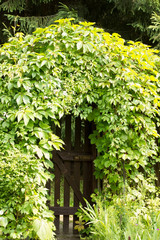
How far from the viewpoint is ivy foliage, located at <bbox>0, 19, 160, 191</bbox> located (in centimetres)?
339

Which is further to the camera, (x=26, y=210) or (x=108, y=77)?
(x=108, y=77)

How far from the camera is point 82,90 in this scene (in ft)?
12.2

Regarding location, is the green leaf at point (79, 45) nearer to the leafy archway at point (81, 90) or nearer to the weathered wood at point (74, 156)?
the leafy archway at point (81, 90)

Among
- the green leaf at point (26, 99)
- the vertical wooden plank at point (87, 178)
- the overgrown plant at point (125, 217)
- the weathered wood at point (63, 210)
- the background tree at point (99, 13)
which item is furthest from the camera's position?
the background tree at point (99, 13)

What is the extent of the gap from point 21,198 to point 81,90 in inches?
56.7

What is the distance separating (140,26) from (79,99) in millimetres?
4390

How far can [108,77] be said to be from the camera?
3881mm

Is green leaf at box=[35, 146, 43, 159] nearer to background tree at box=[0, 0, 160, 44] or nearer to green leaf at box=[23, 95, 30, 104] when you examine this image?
green leaf at box=[23, 95, 30, 104]

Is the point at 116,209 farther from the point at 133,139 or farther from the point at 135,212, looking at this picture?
the point at 133,139

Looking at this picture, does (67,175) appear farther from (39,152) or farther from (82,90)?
(82,90)

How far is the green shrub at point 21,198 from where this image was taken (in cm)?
304

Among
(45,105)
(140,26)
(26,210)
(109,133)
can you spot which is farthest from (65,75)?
(140,26)

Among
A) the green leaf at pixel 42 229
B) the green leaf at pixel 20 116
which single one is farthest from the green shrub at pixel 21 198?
the green leaf at pixel 20 116

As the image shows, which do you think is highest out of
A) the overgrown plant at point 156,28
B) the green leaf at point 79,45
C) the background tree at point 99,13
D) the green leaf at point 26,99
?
the background tree at point 99,13
